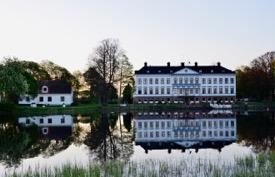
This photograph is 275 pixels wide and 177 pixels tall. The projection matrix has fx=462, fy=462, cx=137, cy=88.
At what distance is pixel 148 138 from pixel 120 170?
48.2 feet

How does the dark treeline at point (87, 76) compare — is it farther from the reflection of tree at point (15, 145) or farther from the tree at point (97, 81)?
the reflection of tree at point (15, 145)

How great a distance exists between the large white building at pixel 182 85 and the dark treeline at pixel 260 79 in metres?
5.00

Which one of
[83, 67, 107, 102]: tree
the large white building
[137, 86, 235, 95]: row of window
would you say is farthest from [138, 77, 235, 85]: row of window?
[83, 67, 107, 102]: tree

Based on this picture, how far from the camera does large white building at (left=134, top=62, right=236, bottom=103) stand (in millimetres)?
95562

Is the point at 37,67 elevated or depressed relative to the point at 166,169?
elevated

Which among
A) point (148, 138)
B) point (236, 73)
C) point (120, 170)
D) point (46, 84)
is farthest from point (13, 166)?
point (236, 73)

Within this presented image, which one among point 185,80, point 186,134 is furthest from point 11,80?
point 185,80

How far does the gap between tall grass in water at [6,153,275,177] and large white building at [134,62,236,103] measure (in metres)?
79.7

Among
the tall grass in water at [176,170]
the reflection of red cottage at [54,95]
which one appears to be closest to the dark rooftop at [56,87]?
the reflection of red cottage at [54,95]

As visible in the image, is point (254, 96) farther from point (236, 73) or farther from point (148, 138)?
point (148, 138)

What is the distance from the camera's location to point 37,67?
91125 mm

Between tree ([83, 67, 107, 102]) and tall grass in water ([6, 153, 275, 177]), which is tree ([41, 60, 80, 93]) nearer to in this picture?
tree ([83, 67, 107, 102])

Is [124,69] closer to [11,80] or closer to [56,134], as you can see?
[11,80]

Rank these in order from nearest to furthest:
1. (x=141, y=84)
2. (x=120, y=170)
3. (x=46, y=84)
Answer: (x=120, y=170)
(x=46, y=84)
(x=141, y=84)
